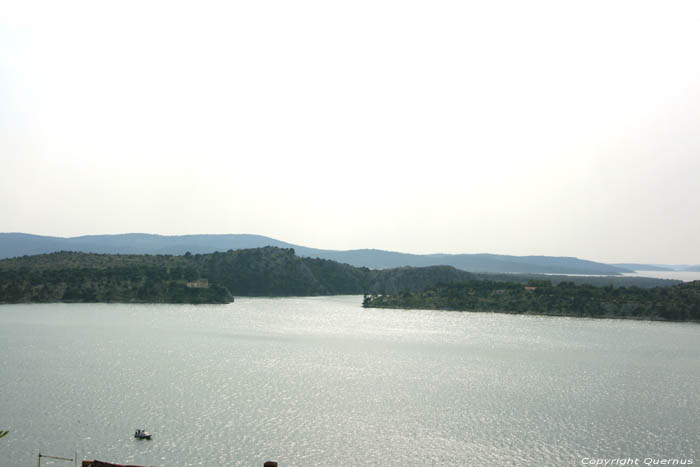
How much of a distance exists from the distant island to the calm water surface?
A: 142 ft

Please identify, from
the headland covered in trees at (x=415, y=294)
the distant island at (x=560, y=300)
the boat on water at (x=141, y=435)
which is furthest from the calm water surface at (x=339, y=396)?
the headland covered in trees at (x=415, y=294)

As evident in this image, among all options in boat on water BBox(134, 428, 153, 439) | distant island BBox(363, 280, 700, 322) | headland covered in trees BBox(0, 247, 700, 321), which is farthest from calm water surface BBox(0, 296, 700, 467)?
headland covered in trees BBox(0, 247, 700, 321)

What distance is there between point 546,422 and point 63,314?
116 meters

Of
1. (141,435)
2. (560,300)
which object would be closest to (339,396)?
(141,435)

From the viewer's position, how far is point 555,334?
120188 mm

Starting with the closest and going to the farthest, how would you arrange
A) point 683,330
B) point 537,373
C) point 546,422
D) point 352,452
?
1. point 352,452
2. point 546,422
3. point 537,373
4. point 683,330

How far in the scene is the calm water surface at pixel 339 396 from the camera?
4328cm

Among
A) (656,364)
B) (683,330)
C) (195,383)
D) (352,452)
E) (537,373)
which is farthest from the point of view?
(683,330)

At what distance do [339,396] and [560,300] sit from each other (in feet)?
417

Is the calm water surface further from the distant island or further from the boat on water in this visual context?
the distant island

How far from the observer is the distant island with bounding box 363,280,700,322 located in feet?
521

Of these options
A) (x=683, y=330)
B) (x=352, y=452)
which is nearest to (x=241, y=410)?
(x=352, y=452)

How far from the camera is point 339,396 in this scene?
6009 cm

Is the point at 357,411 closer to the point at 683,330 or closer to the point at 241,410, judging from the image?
the point at 241,410
